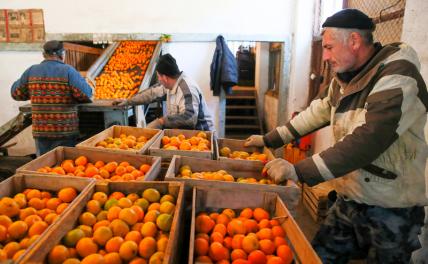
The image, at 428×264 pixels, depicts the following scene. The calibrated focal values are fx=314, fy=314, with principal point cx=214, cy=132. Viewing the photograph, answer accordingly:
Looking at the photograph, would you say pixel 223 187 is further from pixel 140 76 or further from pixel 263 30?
pixel 263 30

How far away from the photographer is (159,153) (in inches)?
84.5

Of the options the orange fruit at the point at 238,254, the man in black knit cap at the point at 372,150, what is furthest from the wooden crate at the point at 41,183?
the man in black knit cap at the point at 372,150

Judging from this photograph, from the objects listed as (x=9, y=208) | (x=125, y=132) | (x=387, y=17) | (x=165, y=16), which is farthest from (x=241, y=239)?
(x=165, y=16)

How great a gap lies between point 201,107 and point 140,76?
193 centimetres

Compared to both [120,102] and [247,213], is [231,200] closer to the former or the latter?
[247,213]

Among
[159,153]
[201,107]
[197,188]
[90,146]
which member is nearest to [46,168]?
[90,146]

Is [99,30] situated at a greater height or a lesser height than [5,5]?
lesser

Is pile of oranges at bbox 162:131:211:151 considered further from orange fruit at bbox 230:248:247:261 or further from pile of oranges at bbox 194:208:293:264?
orange fruit at bbox 230:248:247:261

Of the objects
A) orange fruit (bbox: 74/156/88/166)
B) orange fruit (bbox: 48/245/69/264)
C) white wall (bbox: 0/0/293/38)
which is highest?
white wall (bbox: 0/0/293/38)

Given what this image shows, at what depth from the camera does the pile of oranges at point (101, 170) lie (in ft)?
5.96

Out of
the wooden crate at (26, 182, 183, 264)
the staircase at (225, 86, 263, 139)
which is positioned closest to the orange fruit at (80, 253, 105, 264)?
the wooden crate at (26, 182, 183, 264)

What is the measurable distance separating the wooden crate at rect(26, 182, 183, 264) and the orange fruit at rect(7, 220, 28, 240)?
0.20 m

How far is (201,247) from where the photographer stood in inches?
50.1

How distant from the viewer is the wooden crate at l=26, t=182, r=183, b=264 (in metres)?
1.05
